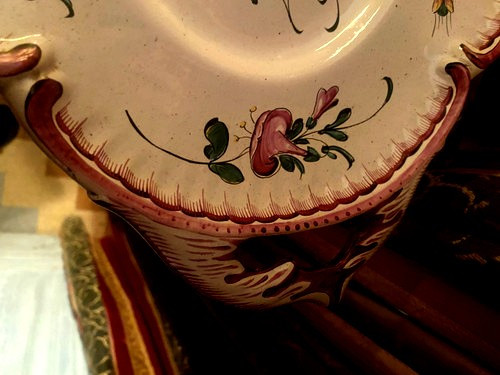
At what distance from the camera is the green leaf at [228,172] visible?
0.42 m

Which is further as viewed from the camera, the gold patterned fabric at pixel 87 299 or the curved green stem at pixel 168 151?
the gold patterned fabric at pixel 87 299

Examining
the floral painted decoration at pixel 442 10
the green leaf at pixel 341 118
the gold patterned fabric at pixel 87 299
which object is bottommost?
the gold patterned fabric at pixel 87 299

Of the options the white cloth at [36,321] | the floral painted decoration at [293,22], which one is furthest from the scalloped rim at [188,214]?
the white cloth at [36,321]

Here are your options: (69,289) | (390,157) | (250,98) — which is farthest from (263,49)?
(69,289)

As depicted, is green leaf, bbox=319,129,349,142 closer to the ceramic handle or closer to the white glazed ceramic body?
the white glazed ceramic body

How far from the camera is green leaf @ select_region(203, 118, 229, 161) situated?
16.1 inches

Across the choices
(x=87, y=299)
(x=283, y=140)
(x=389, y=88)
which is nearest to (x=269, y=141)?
(x=283, y=140)

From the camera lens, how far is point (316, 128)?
1.51 ft

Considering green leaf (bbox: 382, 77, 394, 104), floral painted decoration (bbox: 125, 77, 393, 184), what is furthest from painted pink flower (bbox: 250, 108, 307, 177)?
green leaf (bbox: 382, 77, 394, 104)

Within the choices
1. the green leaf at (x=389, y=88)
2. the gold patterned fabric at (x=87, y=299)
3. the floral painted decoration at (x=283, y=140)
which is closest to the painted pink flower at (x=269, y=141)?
the floral painted decoration at (x=283, y=140)

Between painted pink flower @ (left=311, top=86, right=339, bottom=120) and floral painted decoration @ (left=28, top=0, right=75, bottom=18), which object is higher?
floral painted decoration @ (left=28, top=0, right=75, bottom=18)

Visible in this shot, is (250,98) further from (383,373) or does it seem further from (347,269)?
(383,373)

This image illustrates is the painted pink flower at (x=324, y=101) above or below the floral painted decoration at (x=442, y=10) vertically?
below

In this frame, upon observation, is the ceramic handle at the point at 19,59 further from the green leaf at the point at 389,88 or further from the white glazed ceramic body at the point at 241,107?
the green leaf at the point at 389,88
